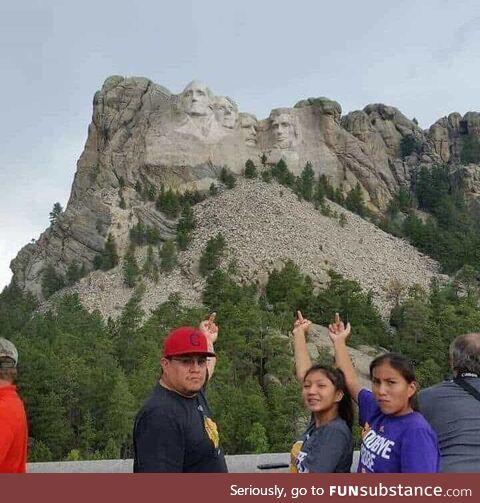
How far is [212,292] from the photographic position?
44.3 meters

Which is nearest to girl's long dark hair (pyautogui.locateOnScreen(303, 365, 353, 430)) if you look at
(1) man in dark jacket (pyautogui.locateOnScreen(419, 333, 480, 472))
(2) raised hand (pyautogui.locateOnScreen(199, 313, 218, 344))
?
(1) man in dark jacket (pyautogui.locateOnScreen(419, 333, 480, 472))

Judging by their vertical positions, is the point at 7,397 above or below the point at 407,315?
below

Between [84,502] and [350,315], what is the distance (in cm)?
4014

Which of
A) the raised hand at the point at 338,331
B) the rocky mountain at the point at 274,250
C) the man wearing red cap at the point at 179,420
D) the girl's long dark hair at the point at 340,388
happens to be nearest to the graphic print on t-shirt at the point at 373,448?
the girl's long dark hair at the point at 340,388

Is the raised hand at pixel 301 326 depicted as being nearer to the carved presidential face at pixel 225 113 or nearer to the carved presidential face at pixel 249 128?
the carved presidential face at pixel 225 113

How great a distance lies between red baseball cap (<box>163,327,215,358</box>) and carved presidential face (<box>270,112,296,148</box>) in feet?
231

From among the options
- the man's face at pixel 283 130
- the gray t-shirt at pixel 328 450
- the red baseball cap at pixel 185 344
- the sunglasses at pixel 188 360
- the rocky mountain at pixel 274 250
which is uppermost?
the man's face at pixel 283 130

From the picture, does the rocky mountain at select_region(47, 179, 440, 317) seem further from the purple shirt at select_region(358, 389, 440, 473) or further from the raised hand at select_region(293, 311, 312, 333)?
the purple shirt at select_region(358, 389, 440, 473)

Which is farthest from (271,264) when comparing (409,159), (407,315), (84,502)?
(84,502)

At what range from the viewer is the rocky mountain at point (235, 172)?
2172 inches

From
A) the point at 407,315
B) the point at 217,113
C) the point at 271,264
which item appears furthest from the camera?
the point at 217,113

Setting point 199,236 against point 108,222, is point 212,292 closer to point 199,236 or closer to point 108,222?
point 199,236

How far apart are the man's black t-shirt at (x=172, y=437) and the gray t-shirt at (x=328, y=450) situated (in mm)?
507

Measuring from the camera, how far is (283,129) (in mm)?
73562
